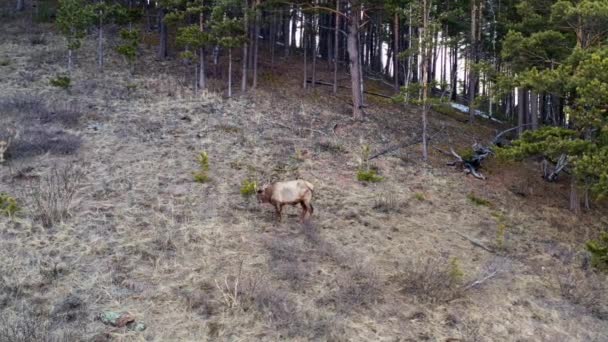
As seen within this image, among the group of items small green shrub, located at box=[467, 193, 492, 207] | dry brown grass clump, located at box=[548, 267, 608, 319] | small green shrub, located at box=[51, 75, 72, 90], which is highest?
small green shrub, located at box=[51, 75, 72, 90]

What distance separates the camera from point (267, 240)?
9.89 m

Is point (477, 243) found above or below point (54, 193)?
below

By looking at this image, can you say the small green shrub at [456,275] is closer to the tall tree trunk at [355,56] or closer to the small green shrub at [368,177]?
the small green shrub at [368,177]

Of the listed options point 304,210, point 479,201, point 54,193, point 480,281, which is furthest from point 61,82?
point 480,281

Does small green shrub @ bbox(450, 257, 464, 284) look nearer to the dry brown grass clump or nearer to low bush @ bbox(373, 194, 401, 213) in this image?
the dry brown grass clump

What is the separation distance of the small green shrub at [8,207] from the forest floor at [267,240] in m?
0.15

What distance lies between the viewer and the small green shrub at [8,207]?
9.70 m

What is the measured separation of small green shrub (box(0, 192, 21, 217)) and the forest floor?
0.49 feet

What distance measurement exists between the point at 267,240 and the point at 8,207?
205 inches

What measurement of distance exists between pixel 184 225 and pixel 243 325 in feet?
11.8

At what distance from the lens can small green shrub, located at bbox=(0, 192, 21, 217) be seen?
9695mm

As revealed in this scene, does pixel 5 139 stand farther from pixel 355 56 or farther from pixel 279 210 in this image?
pixel 355 56

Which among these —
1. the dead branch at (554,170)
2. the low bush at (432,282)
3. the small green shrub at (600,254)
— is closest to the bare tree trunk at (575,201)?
the dead branch at (554,170)

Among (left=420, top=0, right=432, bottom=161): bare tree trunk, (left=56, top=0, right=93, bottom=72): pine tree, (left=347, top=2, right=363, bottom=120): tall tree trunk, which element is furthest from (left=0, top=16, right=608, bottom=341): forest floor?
(left=56, top=0, right=93, bottom=72): pine tree
